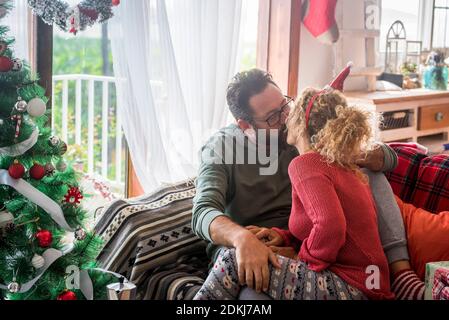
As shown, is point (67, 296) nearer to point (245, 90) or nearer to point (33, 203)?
point (33, 203)

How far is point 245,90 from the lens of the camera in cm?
222

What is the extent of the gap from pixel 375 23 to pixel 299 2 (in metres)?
0.68

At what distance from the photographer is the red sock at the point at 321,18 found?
3.55 meters

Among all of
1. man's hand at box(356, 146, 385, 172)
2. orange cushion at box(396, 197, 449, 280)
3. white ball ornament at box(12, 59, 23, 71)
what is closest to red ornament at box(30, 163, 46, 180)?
white ball ornament at box(12, 59, 23, 71)

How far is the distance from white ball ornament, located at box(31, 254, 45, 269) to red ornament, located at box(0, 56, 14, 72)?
481mm

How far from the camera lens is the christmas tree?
64.5 inches

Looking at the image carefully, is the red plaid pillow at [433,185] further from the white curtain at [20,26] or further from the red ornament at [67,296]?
the white curtain at [20,26]

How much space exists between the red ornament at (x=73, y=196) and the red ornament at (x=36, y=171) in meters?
0.09

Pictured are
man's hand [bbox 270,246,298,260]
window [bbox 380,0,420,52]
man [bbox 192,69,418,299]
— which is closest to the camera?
man's hand [bbox 270,246,298,260]

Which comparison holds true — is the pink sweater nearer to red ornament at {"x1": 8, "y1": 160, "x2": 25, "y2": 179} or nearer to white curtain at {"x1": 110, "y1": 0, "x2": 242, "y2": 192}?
red ornament at {"x1": 8, "y1": 160, "x2": 25, "y2": 179}

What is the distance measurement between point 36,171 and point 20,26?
35.1 inches

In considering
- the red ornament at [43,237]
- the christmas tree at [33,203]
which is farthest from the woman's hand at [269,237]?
the red ornament at [43,237]

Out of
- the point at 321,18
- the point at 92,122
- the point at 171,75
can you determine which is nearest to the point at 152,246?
the point at 171,75
